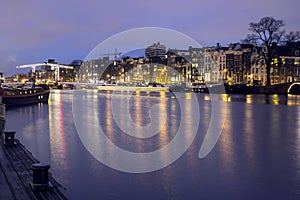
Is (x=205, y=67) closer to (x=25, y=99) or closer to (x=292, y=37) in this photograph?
(x=292, y=37)

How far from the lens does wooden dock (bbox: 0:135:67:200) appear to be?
6363 mm

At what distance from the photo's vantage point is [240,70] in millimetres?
81500

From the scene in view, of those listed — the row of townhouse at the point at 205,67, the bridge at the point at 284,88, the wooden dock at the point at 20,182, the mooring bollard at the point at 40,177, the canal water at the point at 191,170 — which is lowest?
the canal water at the point at 191,170

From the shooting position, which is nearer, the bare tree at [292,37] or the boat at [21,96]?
the boat at [21,96]

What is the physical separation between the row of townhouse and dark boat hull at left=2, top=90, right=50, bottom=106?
3878 cm

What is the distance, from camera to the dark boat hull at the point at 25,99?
127 ft

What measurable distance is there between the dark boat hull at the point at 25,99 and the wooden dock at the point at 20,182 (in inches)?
1210

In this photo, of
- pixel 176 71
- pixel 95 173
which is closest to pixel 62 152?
pixel 95 173

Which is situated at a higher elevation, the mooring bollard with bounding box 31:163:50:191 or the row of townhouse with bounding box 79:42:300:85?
the row of townhouse with bounding box 79:42:300:85

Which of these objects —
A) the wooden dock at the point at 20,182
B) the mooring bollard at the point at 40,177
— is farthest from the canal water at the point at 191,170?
the mooring bollard at the point at 40,177

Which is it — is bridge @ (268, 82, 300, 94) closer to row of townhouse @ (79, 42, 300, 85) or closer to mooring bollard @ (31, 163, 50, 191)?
row of townhouse @ (79, 42, 300, 85)

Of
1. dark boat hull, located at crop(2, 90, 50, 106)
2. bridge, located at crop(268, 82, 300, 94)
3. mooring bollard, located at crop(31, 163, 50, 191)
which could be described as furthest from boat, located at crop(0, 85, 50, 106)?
bridge, located at crop(268, 82, 300, 94)

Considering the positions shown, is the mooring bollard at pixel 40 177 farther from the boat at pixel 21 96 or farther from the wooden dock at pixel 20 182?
the boat at pixel 21 96

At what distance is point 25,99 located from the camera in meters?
41.7
